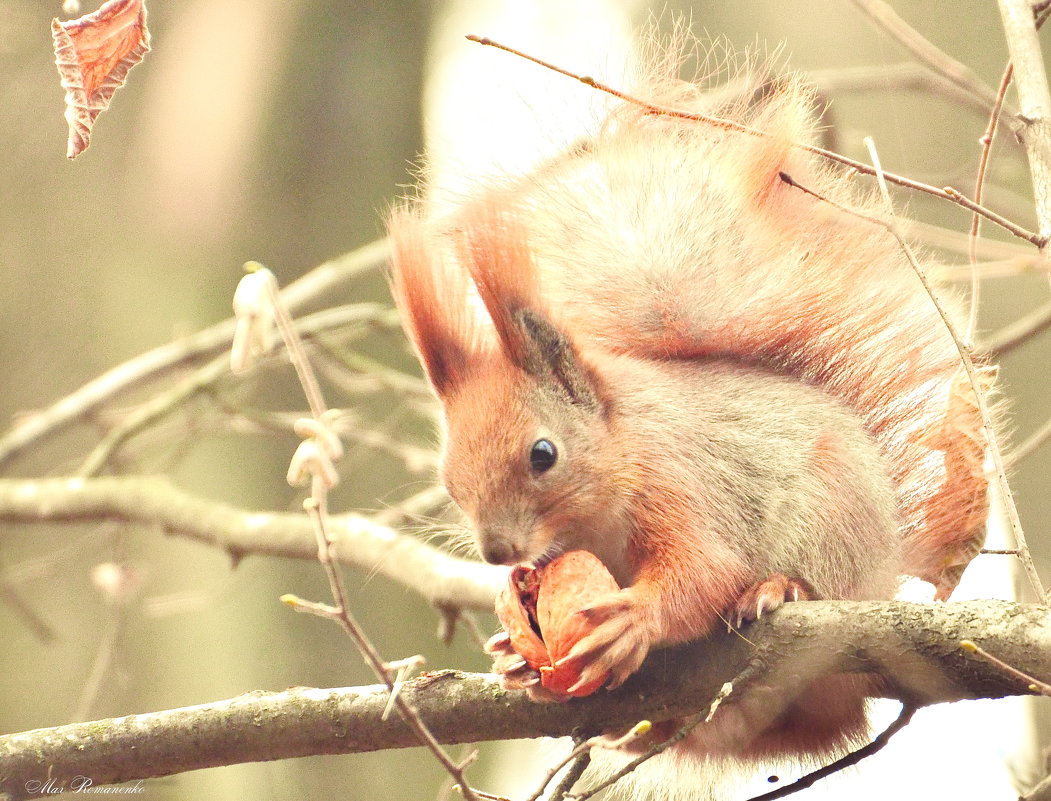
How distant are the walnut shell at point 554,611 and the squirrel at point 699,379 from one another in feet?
0.16

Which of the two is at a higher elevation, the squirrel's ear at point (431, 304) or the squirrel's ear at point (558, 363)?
the squirrel's ear at point (431, 304)

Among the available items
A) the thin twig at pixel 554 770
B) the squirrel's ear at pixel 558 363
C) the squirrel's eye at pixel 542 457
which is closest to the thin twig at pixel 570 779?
the thin twig at pixel 554 770

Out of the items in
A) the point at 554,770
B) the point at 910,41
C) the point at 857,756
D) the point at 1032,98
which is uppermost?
the point at 910,41

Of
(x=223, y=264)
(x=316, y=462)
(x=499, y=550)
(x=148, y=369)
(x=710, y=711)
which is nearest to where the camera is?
(x=316, y=462)

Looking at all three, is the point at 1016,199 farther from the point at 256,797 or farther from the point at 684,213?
the point at 256,797

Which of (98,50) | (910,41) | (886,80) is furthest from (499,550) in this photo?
(886,80)

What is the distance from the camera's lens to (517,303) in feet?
6.44

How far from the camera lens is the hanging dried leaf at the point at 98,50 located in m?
1.54

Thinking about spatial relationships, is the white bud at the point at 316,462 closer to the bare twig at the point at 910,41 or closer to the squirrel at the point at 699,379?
the squirrel at the point at 699,379

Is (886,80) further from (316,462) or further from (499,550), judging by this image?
(316,462)

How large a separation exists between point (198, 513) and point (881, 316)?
195 centimetres

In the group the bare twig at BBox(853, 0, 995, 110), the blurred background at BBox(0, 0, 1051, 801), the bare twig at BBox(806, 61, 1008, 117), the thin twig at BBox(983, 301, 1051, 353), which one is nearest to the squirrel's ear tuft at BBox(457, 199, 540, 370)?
the bare twig at BBox(853, 0, 995, 110)

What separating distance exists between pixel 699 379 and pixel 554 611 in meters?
0.60

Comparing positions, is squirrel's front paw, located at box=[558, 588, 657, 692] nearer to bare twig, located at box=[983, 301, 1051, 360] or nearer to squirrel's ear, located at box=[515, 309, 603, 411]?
squirrel's ear, located at box=[515, 309, 603, 411]
